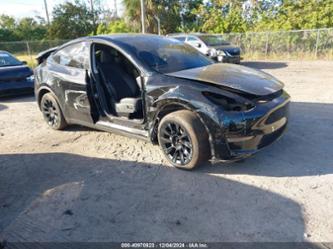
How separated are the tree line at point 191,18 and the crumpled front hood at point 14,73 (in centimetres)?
1420

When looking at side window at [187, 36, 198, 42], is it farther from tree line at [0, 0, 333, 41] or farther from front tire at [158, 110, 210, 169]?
front tire at [158, 110, 210, 169]

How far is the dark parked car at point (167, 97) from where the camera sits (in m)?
3.58

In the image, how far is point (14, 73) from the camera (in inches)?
353

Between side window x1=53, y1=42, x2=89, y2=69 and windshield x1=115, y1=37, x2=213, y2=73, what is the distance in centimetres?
72

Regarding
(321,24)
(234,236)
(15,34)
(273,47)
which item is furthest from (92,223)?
(15,34)

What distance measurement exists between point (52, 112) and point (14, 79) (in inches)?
157

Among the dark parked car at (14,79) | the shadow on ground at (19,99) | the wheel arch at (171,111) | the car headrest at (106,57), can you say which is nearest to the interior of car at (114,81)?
the car headrest at (106,57)

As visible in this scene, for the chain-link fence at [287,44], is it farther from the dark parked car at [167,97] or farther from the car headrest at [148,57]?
the car headrest at [148,57]

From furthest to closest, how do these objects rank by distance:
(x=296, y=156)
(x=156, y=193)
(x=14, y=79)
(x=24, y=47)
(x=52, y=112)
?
1. (x=24, y=47)
2. (x=14, y=79)
3. (x=52, y=112)
4. (x=296, y=156)
5. (x=156, y=193)

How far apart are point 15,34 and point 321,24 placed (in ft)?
107

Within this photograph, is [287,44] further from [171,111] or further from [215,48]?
[171,111]

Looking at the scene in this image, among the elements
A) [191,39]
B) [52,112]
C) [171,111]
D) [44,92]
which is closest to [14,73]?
[44,92]

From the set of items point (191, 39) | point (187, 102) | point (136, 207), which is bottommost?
point (136, 207)

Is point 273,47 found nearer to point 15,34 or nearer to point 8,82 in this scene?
point 8,82
